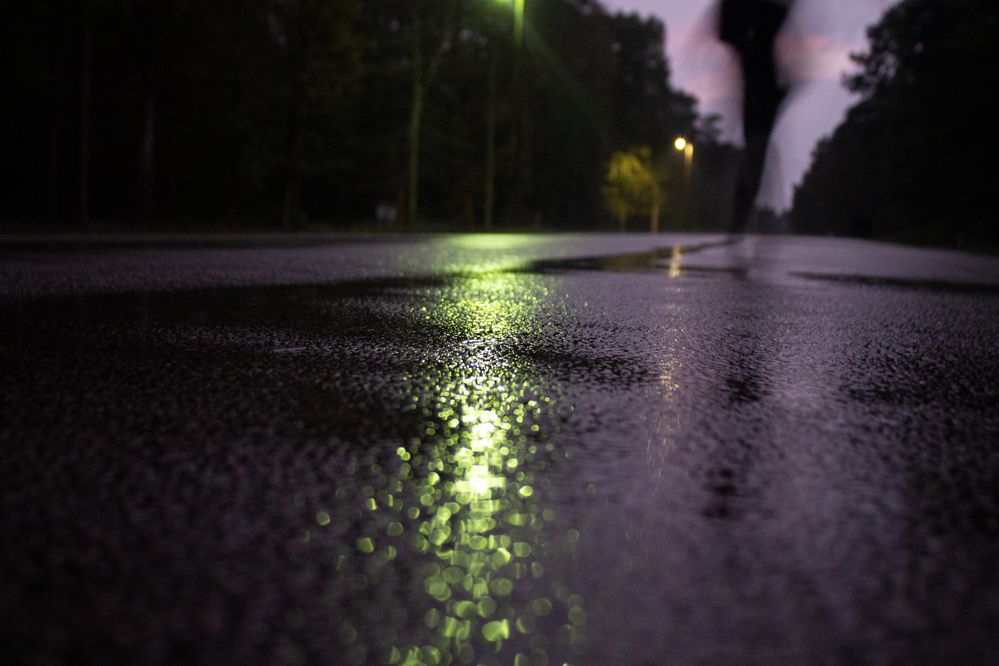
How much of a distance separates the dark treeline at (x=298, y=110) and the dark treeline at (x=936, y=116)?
18.4m

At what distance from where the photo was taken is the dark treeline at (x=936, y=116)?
39344mm

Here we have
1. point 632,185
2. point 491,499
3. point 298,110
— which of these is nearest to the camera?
point 491,499

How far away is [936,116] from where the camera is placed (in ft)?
146

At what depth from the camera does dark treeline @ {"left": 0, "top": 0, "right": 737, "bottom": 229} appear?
3431 cm

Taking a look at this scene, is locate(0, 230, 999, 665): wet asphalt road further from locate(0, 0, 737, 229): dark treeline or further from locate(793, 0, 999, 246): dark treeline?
locate(793, 0, 999, 246): dark treeline

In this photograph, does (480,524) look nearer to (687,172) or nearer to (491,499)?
(491,499)

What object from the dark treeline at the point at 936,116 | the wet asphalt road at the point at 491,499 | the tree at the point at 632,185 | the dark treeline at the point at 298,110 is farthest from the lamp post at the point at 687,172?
the wet asphalt road at the point at 491,499

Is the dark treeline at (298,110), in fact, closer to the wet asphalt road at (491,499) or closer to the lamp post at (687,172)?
the lamp post at (687,172)

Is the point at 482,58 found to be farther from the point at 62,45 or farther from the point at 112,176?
the point at 62,45

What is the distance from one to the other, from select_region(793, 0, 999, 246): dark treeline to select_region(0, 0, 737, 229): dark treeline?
60.5 feet

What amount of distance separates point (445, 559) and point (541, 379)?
2.28 m

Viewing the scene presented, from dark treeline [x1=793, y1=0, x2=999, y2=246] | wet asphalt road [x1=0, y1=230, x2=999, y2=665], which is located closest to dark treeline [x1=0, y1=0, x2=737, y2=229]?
dark treeline [x1=793, y1=0, x2=999, y2=246]

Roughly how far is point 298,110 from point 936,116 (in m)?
30.5

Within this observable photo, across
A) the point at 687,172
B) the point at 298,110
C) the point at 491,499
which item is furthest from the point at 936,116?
the point at 687,172
